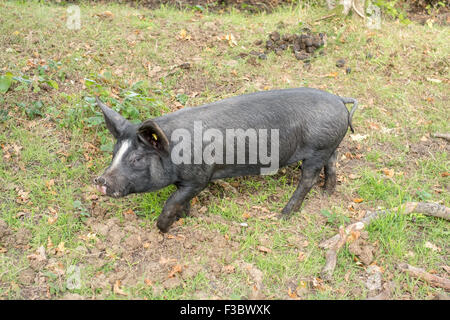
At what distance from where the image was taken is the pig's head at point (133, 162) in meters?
3.52

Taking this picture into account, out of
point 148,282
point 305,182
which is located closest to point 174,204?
point 148,282

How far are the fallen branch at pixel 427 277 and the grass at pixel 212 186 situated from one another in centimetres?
6

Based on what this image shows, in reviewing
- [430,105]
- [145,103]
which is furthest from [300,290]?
[430,105]

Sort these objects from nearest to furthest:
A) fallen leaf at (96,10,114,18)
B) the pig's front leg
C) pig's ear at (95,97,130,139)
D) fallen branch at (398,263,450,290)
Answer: fallen branch at (398,263,450,290) < pig's ear at (95,97,130,139) < the pig's front leg < fallen leaf at (96,10,114,18)

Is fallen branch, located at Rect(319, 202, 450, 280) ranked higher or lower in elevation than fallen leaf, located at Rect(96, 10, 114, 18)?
lower

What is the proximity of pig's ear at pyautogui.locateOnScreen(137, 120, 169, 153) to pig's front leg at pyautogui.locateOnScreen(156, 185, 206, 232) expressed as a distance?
1.44 feet

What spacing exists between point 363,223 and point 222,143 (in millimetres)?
1404

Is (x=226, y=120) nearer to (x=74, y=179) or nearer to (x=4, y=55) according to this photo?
(x=74, y=179)

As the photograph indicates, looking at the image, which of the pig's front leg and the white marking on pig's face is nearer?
the white marking on pig's face

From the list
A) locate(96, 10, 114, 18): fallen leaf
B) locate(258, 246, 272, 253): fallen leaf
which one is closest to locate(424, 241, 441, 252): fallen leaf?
locate(258, 246, 272, 253): fallen leaf

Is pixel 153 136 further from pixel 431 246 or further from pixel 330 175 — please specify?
pixel 431 246

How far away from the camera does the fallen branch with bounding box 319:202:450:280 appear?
358 centimetres

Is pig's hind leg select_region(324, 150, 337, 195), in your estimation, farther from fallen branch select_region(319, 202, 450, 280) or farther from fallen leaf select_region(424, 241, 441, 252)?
fallen leaf select_region(424, 241, 441, 252)
